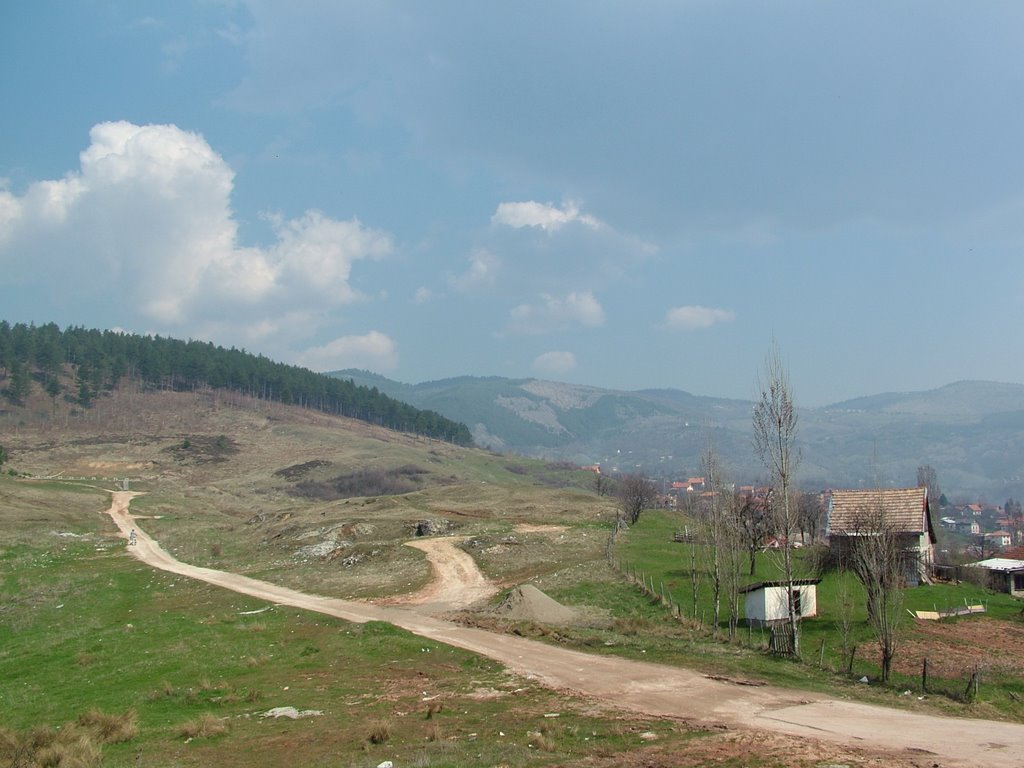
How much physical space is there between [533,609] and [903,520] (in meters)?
30.3

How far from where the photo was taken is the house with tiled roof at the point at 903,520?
4738 cm

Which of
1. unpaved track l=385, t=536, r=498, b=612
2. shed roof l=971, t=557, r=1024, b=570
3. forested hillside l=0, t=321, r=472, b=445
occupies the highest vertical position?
forested hillside l=0, t=321, r=472, b=445

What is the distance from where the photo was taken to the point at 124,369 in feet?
551

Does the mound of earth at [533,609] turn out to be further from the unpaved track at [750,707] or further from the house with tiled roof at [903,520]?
the house with tiled roof at [903,520]

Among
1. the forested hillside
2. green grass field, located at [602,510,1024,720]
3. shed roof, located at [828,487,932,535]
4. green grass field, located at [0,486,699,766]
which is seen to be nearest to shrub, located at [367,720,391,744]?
green grass field, located at [0,486,699,766]

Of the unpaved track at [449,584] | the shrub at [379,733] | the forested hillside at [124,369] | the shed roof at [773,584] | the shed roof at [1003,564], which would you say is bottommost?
→ the unpaved track at [449,584]

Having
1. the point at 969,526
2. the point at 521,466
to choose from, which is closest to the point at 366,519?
the point at 521,466

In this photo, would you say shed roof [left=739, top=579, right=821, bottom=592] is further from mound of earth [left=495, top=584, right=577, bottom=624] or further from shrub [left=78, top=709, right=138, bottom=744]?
shrub [left=78, top=709, right=138, bottom=744]

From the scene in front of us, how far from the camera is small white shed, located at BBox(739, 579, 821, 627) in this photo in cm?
3328

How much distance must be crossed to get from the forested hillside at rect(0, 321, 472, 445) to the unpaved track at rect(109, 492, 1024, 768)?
501ft

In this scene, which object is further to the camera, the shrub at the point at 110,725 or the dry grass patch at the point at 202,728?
the shrub at the point at 110,725

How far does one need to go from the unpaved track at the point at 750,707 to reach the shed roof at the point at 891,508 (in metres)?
30.6

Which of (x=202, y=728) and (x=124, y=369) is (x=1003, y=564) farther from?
(x=124, y=369)

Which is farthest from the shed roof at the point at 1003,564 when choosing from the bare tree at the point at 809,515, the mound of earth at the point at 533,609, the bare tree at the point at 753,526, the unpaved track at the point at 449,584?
the unpaved track at the point at 449,584
